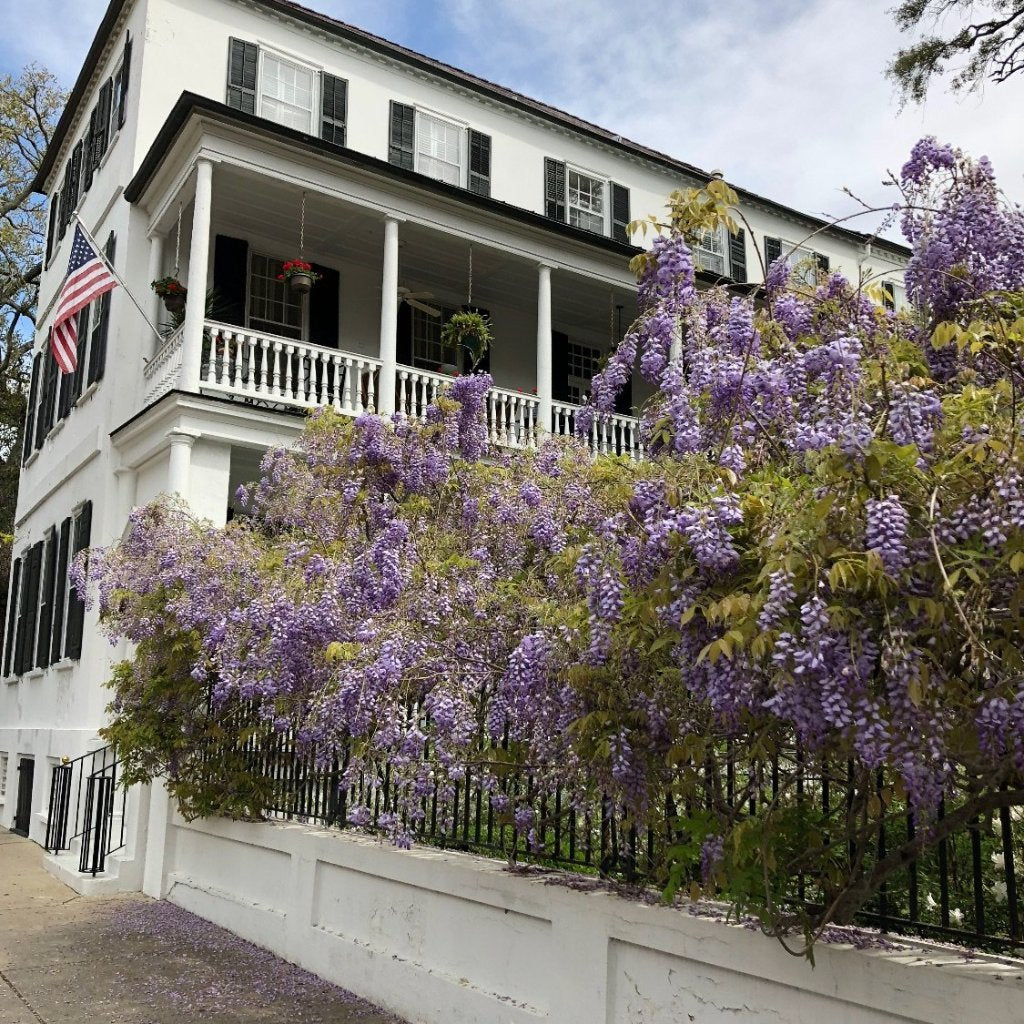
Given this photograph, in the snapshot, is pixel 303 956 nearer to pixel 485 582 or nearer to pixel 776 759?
pixel 485 582

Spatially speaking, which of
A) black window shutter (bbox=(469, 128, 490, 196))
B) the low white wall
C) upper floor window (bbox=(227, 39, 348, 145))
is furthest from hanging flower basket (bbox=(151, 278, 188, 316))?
the low white wall

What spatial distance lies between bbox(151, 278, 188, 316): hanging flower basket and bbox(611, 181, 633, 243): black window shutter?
308 inches

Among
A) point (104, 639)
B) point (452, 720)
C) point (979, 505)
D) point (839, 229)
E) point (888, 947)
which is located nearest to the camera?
point (979, 505)

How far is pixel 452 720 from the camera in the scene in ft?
15.9

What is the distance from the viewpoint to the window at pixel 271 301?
14734mm

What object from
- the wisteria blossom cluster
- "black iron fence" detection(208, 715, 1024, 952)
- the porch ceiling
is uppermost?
the porch ceiling

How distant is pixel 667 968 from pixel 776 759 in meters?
1.16

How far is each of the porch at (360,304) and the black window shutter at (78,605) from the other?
220cm

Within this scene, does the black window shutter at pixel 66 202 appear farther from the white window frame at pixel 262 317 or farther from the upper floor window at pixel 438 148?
the upper floor window at pixel 438 148

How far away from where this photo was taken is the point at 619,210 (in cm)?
1792

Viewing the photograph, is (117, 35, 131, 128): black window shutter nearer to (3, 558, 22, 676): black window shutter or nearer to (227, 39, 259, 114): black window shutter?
(227, 39, 259, 114): black window shutter

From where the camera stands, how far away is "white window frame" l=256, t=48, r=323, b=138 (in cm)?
1446

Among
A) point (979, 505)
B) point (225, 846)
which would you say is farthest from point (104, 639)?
point (979, 505)

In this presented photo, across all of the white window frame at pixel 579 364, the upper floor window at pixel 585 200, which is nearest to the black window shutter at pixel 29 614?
the white window frame at pixel 579 364
